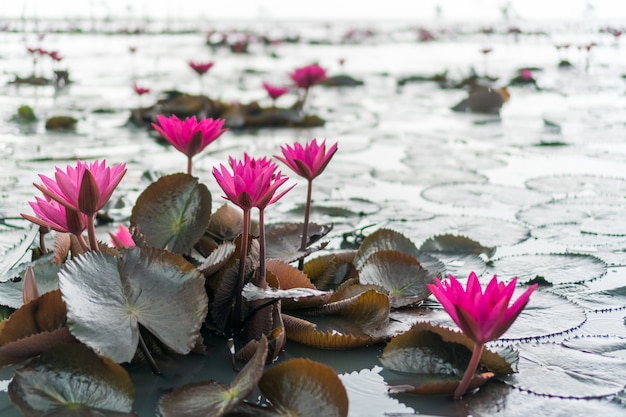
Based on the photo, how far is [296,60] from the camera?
348 inches

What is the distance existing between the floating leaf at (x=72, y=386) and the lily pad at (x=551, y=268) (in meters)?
0.87

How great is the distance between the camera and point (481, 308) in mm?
828

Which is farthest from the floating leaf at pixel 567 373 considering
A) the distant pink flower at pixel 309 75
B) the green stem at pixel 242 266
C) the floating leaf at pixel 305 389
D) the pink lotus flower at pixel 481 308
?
the distant pink flower at pixel 309 75

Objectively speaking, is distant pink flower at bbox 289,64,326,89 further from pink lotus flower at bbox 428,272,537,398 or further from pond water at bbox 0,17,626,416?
pink lotus flower at bbox 428,272,537,398

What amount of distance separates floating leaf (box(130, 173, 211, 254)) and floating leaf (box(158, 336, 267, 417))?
335 mm

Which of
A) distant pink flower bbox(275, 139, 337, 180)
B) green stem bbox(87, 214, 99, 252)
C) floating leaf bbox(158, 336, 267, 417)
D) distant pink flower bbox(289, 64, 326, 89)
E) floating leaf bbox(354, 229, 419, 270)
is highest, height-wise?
distant pink flower bbox(289, 64, 326, 89)

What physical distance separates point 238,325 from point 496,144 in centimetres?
232

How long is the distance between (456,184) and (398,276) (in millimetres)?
1151

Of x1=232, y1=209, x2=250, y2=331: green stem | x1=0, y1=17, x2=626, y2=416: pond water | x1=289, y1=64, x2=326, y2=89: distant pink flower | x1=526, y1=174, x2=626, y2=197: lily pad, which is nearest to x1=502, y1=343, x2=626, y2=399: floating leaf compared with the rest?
x1=0, y1=17, x2=626, y2=416: pond water

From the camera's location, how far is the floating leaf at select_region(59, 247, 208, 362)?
90cm

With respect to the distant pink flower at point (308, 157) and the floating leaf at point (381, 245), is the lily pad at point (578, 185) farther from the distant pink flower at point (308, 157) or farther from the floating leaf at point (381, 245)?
the distant pink flower at point (308, 157)

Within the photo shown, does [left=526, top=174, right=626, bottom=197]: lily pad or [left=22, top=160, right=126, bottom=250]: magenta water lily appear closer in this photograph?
[left=22, top=160, right=126, bottom=250]: magenta water lily

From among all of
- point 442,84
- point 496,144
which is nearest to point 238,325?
point 496,144

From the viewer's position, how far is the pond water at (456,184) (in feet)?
3.29
